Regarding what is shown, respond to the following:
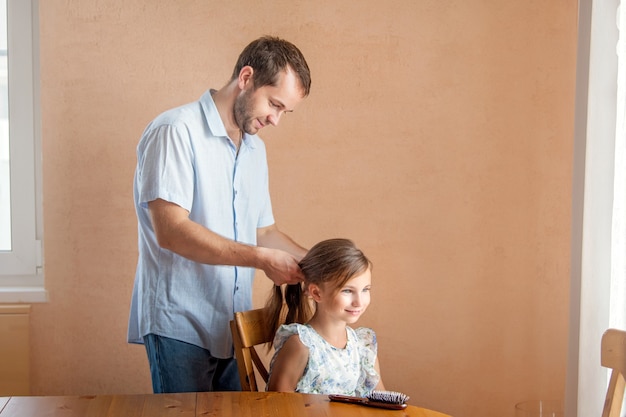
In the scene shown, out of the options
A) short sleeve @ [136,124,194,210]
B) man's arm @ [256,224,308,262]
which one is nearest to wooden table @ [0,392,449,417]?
short sleeve @ [136,124,194,210]

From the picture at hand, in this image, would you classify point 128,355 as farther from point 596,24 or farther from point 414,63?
point 596,24

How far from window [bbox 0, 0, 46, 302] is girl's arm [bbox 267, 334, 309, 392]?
4.03 ft

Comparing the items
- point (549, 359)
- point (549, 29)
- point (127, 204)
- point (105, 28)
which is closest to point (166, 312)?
point (127, 204)

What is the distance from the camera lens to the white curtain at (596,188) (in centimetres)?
251

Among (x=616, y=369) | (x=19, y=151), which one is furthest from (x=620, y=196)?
(x=19, y=151)

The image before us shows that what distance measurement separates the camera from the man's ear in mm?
2289

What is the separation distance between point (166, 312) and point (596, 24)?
5.18 feet

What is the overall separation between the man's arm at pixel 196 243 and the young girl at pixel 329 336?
167 mm

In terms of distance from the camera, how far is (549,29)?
2979 millimetres

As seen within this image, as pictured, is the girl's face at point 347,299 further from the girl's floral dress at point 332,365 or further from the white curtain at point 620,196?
the white curtain at point 620,196

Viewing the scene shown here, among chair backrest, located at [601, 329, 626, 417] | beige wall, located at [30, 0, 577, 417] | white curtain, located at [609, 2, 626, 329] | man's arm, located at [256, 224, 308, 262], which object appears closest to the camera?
chair backrest, located at [601, 329, 626, 417]

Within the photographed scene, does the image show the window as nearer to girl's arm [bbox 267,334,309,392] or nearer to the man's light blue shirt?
the man's light blue shirt

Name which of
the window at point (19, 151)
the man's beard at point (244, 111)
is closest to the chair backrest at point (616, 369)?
the man's beard at point (244, 111)

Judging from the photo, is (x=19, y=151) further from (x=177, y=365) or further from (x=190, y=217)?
(x=177, y=365)
